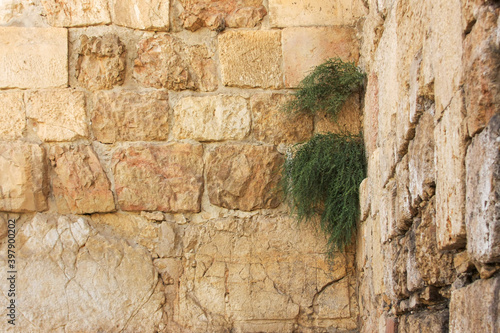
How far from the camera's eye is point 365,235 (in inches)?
109

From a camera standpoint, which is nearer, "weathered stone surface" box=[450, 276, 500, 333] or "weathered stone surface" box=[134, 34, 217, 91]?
"weathered stone surface" box=[450, 276, 500, 333]

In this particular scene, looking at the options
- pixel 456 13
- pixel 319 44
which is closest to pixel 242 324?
pixel 319 44

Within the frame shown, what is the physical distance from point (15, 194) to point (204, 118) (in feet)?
4.00

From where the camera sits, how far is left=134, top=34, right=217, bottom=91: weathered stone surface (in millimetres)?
3225

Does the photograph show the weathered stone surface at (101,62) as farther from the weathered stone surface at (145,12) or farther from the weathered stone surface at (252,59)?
the weathered stone surface at (252,59)

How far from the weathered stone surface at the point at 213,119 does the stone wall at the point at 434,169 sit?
2.81 feet

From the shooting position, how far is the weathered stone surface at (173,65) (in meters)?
3.22

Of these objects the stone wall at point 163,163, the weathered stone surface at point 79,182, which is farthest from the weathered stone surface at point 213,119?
the weathered stone surface at point 79,182

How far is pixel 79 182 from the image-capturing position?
314 cm

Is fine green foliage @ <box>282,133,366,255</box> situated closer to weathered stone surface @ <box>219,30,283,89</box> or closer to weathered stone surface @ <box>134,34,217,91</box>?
weathered stone surface @ <box>219,30,283,89</box>

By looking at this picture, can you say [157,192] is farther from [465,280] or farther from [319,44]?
[465,280]

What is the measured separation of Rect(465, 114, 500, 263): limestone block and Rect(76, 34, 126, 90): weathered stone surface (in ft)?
8.07

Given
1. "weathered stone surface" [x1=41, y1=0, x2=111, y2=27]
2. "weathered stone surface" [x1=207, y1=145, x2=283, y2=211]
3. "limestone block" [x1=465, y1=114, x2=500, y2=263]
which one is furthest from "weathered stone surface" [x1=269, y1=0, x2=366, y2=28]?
"limestone block" [x1=465, y1=114, x2=500, y2=263]

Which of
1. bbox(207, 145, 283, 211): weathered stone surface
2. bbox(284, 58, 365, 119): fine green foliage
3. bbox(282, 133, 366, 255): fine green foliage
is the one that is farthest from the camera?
bbox(207, 145, 283, 211): weathered stone surface
